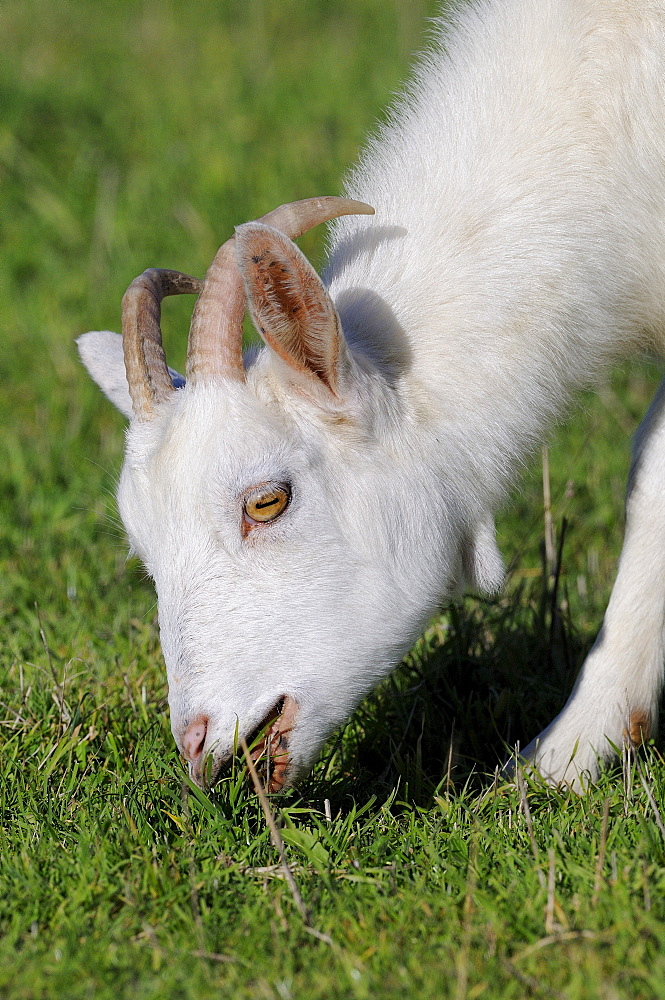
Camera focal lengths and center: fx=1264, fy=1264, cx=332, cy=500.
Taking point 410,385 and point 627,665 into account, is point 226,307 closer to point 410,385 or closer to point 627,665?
point 410,385

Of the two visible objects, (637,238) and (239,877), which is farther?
(637,238)

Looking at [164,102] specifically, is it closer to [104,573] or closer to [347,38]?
[347,38]

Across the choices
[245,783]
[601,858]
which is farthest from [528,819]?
[245,783]

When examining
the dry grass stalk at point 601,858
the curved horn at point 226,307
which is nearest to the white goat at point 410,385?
the curved horn at point 226,307

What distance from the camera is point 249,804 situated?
3576mm

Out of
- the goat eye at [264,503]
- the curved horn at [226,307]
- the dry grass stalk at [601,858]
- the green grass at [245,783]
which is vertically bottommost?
the green grass at [245,783]

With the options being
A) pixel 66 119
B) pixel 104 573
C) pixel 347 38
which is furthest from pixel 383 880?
pixel 347 38

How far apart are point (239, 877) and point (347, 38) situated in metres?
9.01

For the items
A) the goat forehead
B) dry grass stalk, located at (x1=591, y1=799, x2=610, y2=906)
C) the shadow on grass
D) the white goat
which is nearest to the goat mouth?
the white goat

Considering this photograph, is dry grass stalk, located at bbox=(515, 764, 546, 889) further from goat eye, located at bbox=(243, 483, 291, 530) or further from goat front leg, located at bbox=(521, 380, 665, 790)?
goat eye, located at bbox=(243, 483, 291, 530)

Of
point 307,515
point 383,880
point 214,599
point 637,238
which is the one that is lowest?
point 383,880

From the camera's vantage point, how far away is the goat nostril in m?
3.28

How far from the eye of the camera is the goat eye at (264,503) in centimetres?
329

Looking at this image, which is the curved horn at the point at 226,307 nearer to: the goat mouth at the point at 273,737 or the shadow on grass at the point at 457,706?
the goat mouth at the point at 273,737
